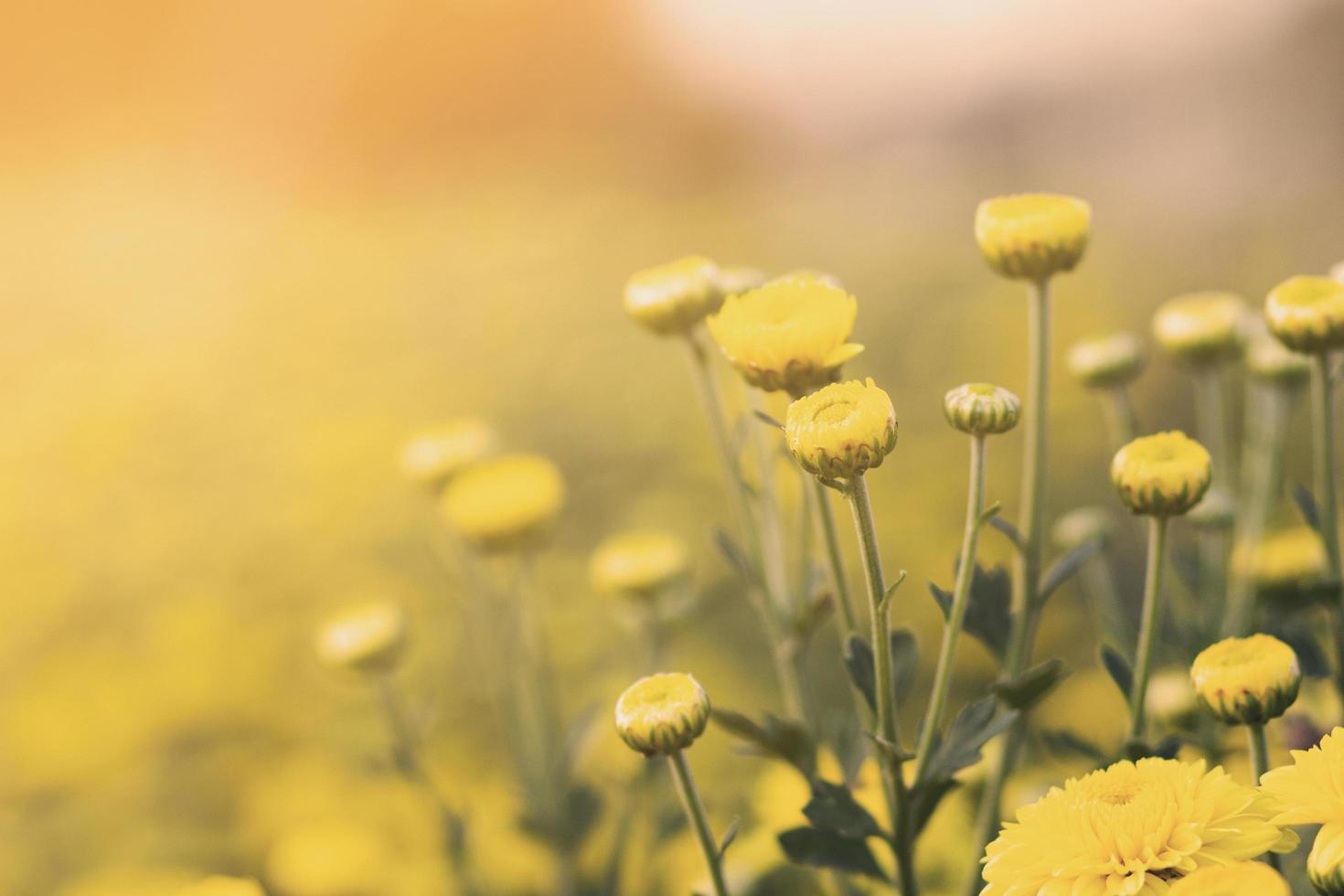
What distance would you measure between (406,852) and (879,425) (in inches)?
36.3

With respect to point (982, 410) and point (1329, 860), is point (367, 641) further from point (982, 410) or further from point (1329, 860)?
point (1329, 860)

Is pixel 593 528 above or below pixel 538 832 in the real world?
below

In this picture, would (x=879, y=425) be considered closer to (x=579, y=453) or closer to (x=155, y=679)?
(x=155, y=679)

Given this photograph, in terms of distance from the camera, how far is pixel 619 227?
136 inches

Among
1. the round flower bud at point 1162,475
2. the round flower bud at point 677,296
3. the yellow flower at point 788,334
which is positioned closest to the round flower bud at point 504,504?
the round flower bud at point 677,296

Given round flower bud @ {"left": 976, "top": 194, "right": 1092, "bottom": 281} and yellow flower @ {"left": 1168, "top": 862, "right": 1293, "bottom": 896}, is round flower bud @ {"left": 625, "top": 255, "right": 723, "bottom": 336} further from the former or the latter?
yellow flower @ {"left": 1168, "top": 862, "right": 1293, "bottom": 896}

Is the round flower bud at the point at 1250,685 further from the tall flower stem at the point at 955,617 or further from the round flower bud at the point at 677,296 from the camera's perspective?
the round flower bud at the point at 677,296

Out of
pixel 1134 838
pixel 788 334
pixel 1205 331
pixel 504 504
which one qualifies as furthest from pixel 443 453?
pixel 1134 838

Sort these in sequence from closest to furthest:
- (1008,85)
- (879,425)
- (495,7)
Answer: (879,425) → (495,7) → (1008,85)

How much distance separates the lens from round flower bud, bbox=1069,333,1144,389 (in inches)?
36.9

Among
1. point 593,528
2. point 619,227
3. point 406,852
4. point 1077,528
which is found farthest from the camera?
point 619,227

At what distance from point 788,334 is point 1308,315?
30cm

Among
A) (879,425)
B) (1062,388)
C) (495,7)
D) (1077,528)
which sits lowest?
(1062,388)

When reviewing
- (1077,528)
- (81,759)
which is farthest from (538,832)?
(81,759)
